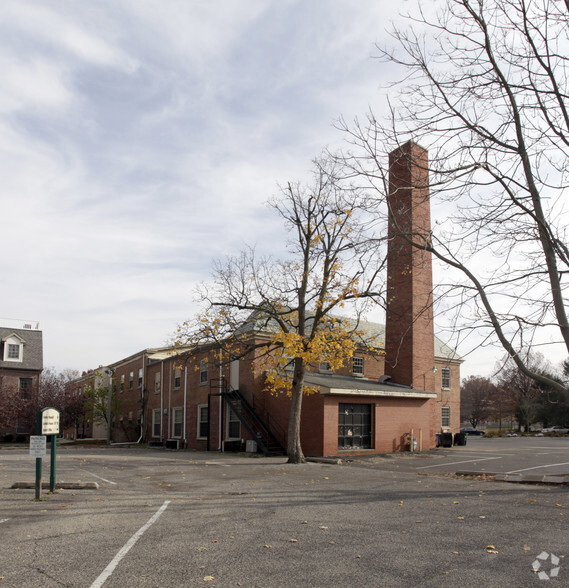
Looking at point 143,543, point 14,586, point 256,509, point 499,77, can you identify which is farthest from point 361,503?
point 499,77

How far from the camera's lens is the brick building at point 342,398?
23734 millimetres

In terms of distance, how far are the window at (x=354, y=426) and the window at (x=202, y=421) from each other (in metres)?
9.76

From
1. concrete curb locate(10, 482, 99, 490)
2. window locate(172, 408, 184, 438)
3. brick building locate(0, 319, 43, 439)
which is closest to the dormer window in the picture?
brick building locate(0, 319, 43, 439)

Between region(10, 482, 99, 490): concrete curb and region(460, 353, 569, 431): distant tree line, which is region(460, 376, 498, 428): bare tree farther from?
region(10, 482, 99, 490): concrete curb

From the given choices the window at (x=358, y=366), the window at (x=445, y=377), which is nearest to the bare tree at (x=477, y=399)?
the window at (x=445, y=377)

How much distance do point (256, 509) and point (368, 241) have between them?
5.45 metres

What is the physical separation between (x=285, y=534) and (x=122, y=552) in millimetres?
2264

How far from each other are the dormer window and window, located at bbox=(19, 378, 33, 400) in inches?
72.4

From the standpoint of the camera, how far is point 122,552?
6.66 m

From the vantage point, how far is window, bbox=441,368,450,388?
38225 mm

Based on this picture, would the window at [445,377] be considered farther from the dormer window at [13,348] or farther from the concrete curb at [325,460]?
the dormer window at [13,348]

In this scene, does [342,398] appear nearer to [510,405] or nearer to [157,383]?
[157,383]

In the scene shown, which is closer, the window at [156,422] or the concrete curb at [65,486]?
the concrete curb at [65,486]

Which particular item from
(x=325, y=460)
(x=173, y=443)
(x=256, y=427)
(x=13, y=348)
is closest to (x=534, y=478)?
(x=325, y=460)
